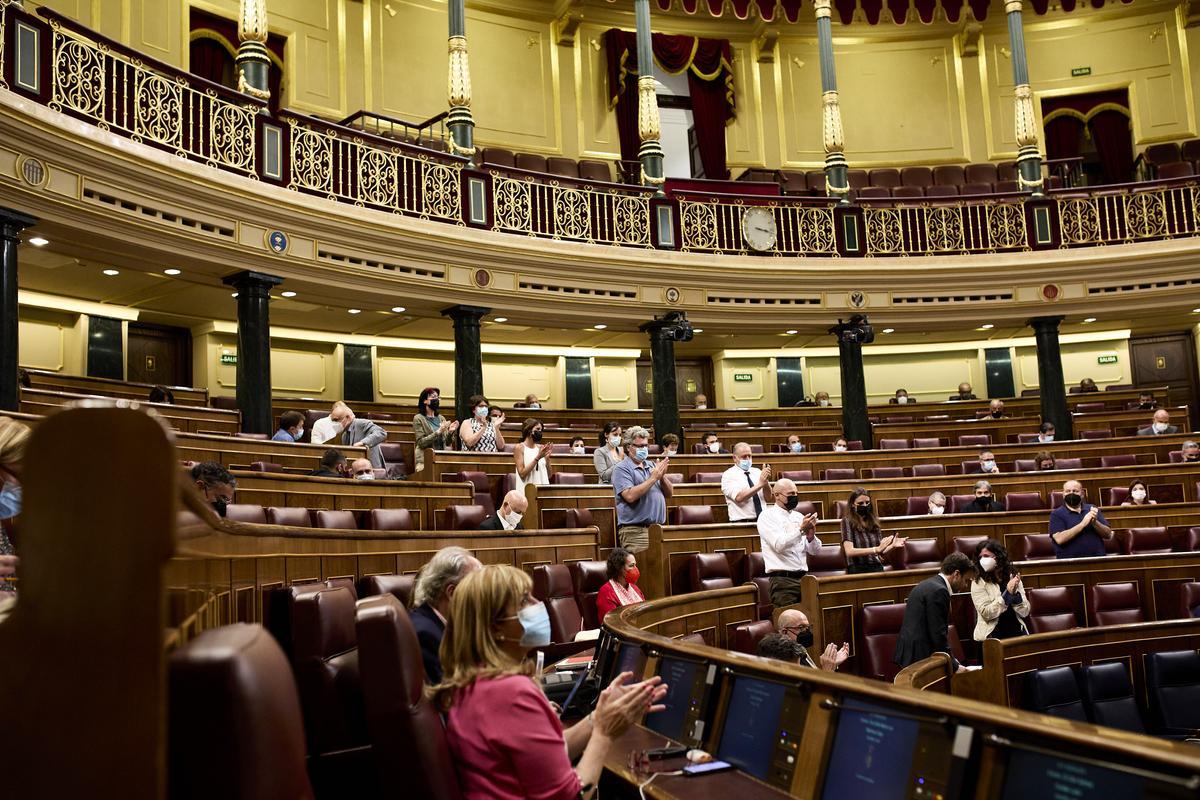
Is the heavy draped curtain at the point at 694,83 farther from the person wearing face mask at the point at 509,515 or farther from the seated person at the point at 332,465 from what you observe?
the person wearing face mask at the point at 509,515

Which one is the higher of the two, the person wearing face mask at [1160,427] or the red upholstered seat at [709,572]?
the person wearing face mask at [1160,427]

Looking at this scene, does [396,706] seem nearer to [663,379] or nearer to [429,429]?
[429,429]

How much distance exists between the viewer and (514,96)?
559 inches

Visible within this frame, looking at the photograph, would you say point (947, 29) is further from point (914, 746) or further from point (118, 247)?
point (914, 746)

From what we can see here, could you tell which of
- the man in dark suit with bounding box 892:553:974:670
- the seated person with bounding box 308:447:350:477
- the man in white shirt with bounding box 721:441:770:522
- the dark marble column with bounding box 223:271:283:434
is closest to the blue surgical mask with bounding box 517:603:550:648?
the man in dark suit with bounding box 892:553:974:670

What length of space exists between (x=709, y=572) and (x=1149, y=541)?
3.40 m

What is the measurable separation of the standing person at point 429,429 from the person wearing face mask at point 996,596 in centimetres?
406

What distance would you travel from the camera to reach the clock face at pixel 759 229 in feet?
39.3

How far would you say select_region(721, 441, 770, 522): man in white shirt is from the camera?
727cm

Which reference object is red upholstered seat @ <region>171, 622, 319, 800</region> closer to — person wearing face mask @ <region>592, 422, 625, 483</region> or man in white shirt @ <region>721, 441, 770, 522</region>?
man in white shirt @ <region>721, 441, 770, 522</region>

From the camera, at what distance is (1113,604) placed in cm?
634

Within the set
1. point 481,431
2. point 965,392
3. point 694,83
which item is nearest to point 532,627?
point 481,431

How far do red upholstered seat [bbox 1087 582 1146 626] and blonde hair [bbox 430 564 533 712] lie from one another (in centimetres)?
537

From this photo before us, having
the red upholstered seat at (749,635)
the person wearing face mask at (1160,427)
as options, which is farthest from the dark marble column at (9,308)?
the person wearing face mask at (1160,427)
